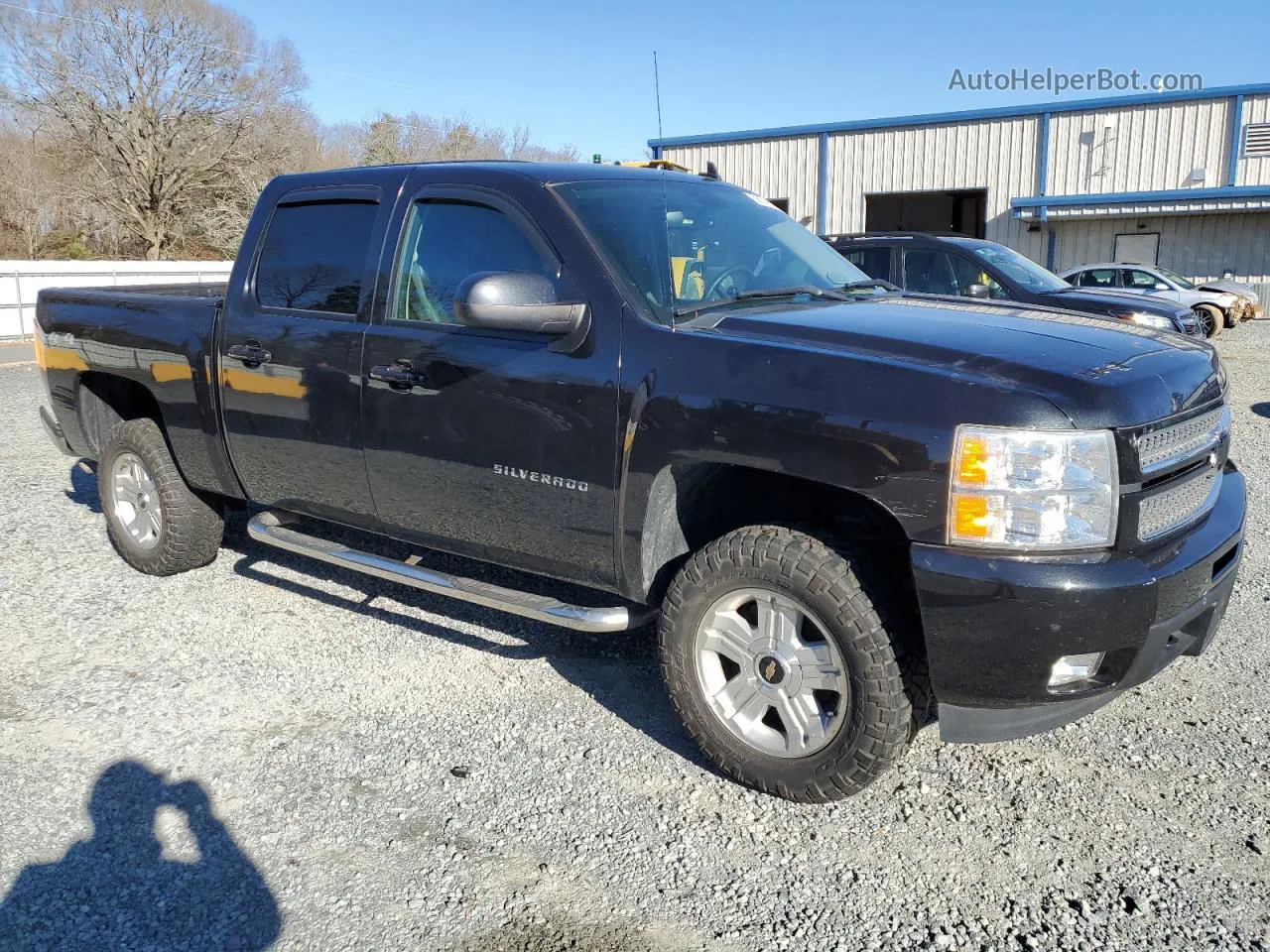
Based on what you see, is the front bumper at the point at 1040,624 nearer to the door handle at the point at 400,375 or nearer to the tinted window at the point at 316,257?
the door handle at the point at 400,375

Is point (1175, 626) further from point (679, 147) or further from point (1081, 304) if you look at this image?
point (679, 147)

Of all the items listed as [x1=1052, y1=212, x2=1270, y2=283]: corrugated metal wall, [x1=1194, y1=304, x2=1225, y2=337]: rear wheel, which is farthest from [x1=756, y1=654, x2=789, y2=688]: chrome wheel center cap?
[x1=1052, y1=212, x2=1270, y2=283]: corrugated metal wall

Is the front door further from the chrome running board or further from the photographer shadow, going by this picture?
the photographer shadow

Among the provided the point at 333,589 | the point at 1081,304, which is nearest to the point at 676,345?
the point at 333,589

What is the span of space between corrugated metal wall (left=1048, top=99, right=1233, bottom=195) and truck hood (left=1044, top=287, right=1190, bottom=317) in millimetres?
19759

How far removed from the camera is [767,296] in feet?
12.8

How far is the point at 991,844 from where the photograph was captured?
3.14 meters

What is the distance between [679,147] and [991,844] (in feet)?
107

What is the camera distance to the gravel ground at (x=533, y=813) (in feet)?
9.21

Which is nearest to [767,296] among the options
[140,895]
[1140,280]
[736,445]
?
[736,445]

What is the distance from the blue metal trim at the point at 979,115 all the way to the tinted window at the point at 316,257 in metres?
22.4

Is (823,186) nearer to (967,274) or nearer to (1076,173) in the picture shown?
(1076,173)

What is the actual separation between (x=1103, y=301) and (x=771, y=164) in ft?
78.6

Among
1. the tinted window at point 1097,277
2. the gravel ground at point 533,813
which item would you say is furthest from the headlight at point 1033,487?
the tinted window at point 1097,277
